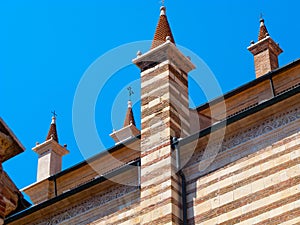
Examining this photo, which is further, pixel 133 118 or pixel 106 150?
pixel 133 118

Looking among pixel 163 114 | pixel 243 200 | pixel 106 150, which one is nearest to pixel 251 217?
pixel 243 200

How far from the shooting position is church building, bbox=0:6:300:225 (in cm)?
1312

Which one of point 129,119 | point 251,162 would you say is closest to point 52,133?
point 129,119

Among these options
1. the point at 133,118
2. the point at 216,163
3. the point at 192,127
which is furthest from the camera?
the point at 133,118

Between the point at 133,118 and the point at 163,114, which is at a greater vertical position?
the point at 133,118

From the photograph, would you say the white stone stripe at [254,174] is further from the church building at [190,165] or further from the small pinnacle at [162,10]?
the small pinnacle at [162,10]

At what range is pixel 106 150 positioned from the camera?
18375 mm

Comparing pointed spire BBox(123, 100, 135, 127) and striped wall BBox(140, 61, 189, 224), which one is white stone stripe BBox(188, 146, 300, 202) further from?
pointed spire BBox(123, 100, 135, 127)

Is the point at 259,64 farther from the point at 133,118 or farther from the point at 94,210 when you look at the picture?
the point at 94,210

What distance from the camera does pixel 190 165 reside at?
14484 millimetres

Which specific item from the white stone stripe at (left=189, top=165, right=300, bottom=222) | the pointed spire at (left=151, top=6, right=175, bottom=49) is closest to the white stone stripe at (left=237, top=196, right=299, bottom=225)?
the white stone stripe at (left=189, top=165, right=300, bottom=222)

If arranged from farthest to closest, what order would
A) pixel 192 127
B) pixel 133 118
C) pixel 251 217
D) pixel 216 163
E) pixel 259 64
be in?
pixel 133 118 → pixel 259 64 → pixel 192 127 → pixel 216 163 → pixel 251 217

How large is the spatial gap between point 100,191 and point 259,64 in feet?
22.9

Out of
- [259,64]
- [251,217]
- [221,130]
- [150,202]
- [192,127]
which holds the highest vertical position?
[259,64]
